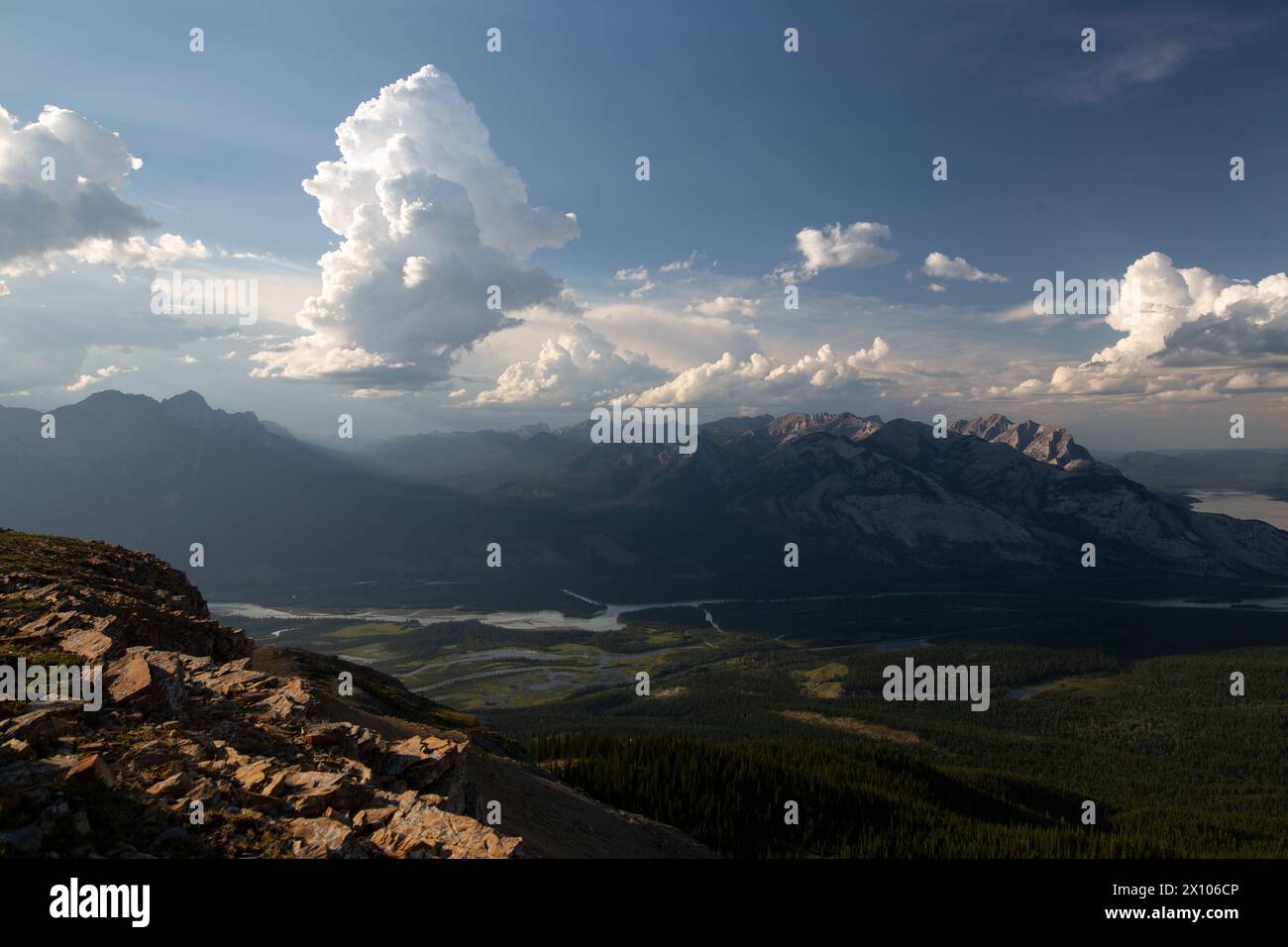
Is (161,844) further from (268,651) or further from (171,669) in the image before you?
(268,651)

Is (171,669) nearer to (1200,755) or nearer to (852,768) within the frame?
(852,768)

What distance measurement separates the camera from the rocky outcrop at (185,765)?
17.8 metres

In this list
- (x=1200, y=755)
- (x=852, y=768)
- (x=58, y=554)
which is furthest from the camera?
(x=1200, y=755)

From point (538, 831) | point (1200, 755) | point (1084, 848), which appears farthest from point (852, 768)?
point (1200, 755)

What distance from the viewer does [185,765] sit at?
22062 mm

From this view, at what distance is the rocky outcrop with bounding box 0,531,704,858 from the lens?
58.5 feet

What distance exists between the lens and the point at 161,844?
17500 millimetres
